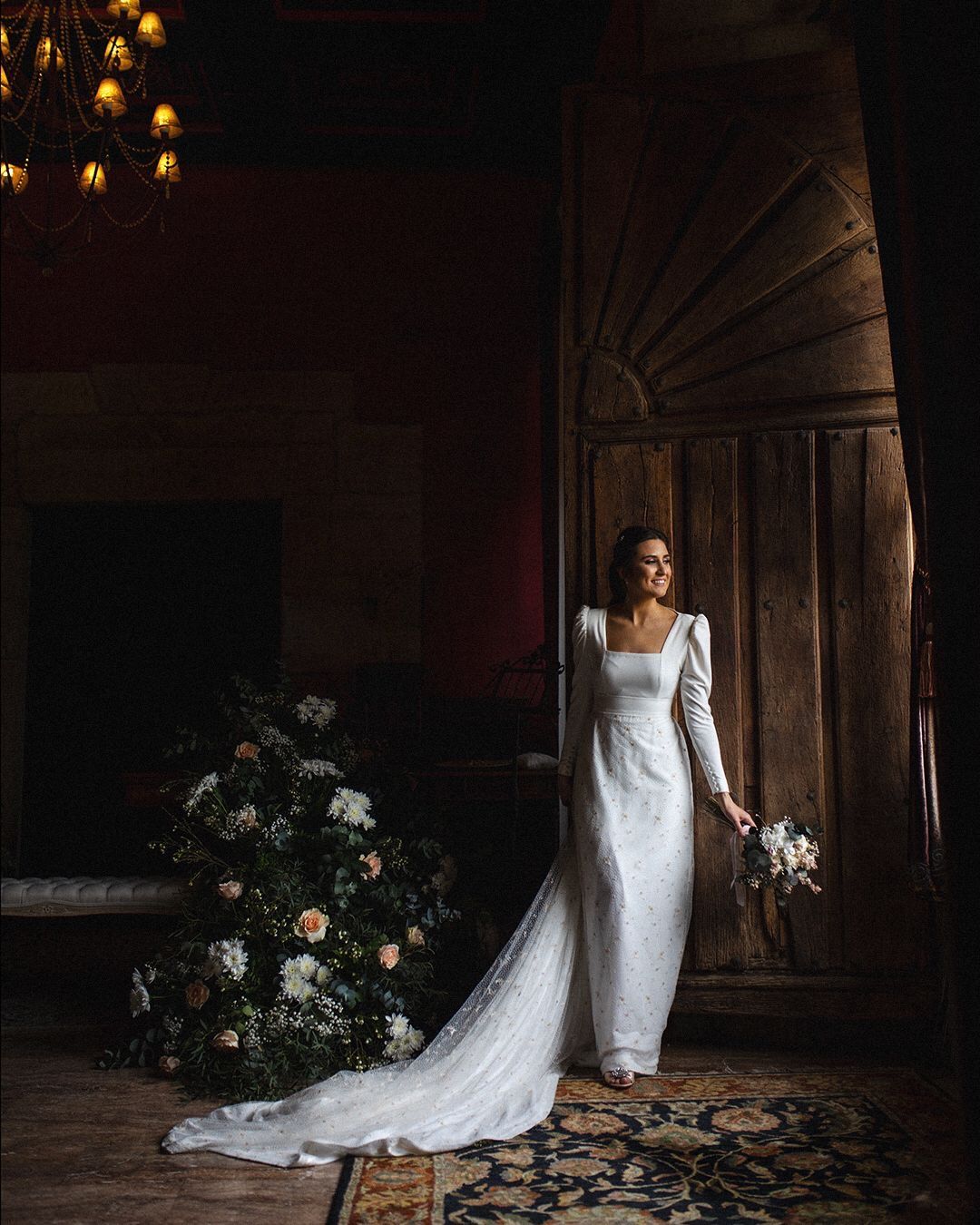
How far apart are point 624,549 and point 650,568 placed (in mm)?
117

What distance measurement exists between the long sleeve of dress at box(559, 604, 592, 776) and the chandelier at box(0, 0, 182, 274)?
2.59 m

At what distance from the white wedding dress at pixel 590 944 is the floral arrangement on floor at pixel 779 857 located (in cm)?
24

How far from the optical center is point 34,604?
17.8 ft

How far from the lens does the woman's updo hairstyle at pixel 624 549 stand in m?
3.21

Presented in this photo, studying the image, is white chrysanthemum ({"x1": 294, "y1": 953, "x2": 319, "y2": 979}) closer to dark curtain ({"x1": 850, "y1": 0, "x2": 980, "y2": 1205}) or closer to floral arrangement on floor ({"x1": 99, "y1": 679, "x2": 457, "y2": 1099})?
floral arrangement on floor ({"x1": 99, "y1": 679, "x2": 457, "y2": 1099})

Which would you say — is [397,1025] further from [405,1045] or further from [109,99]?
[109,99]

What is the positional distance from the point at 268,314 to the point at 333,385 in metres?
0.57

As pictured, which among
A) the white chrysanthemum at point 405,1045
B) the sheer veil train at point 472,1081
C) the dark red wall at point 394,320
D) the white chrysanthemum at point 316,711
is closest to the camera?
the sheer veil train at point 472,1081

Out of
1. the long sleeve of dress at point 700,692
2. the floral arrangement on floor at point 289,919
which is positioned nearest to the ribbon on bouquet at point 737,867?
the long sleeve of dress at point 700,692

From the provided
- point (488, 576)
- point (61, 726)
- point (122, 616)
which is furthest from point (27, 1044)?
point (488, 576)

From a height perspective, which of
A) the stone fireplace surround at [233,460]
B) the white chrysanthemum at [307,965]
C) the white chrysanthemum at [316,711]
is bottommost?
the white chrysanthemum at [307,965]

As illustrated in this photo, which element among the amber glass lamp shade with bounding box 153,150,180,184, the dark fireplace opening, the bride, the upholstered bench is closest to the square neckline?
the bride

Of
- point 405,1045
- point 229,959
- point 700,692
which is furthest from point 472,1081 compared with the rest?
point 700,692

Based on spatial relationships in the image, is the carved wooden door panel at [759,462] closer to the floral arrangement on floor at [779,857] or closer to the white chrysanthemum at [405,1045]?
the floral arrangement on floor at [779,857]
